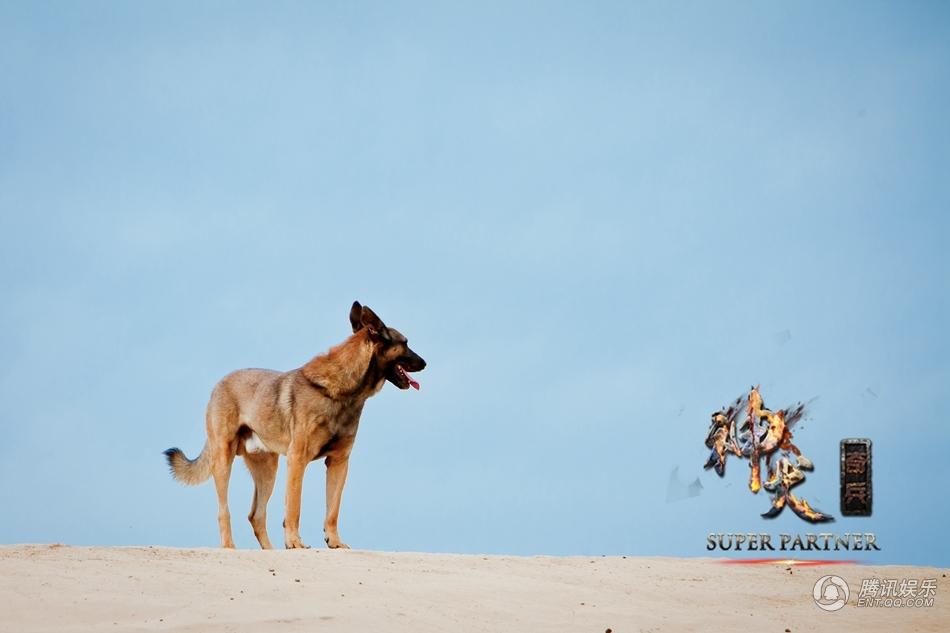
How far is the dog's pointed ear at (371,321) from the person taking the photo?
50.8 feet

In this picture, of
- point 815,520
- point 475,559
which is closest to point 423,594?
point 475,559

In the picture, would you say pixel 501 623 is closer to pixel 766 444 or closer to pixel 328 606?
pixel 328 606

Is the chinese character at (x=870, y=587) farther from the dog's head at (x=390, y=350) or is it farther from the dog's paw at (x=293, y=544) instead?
the dog's paw at (x=293, y=544)

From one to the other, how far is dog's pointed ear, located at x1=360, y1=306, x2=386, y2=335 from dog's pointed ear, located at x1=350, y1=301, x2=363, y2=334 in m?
0.06

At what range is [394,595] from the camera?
1148 cm

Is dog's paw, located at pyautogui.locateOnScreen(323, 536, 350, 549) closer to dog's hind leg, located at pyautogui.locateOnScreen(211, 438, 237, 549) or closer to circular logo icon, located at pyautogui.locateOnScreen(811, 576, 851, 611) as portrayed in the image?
dog's hind leg, located at pyautogui.locateOnScreen(211, 438, 237, 549)

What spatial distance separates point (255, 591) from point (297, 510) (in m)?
3.93

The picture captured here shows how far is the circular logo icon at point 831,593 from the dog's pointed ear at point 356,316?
6.55m

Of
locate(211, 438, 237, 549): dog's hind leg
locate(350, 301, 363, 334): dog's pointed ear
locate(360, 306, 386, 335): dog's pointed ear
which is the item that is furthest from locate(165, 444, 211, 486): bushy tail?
locate(360, 306, 386, 335): dog's pointed ear

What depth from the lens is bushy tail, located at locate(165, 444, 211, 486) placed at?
17.0m

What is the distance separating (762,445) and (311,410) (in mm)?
7578

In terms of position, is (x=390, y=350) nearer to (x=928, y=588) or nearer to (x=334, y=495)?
(x=334, y=495)

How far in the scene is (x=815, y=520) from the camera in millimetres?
17578

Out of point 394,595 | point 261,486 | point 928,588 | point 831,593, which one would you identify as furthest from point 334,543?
point 928,588
